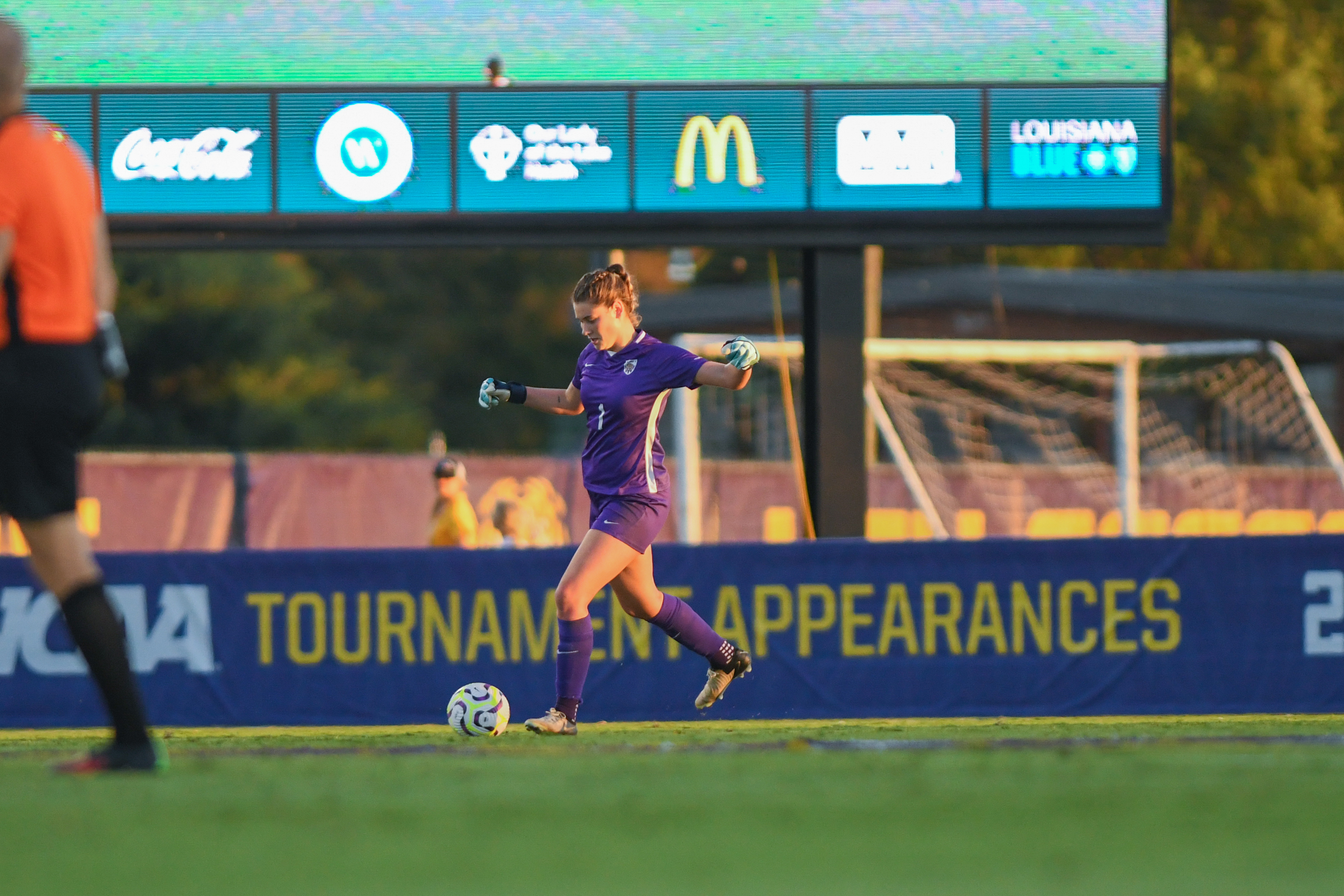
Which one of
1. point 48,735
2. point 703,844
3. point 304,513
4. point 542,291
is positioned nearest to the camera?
point 703,844

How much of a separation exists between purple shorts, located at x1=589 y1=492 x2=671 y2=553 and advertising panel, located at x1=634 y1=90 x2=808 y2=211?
3.40 metres

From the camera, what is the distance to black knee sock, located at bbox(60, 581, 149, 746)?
5469mm

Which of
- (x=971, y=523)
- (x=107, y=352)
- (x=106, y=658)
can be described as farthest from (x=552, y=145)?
(x=971, y=523)

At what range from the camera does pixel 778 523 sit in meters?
20.6

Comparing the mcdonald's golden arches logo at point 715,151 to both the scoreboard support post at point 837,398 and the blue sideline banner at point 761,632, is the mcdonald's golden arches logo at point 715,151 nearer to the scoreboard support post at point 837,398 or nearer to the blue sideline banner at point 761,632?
the scoreboard support post at point 837,398

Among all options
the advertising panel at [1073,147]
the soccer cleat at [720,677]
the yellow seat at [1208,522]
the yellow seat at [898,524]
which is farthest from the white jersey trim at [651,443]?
the yellow seat at [1208,522]

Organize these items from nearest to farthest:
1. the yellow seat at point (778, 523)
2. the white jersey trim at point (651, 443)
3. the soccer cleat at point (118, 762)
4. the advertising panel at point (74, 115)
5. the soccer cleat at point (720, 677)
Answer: the soccer cleat at point (118, 762) < the white jersey trim at point (651, 443) < the soccer cleat at point (720, 677) < the advertising panel at point (74, 115) < the yellow seat at point (778, 523)

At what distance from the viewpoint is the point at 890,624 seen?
10414 millimetres

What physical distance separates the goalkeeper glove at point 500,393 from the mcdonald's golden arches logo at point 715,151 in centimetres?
303

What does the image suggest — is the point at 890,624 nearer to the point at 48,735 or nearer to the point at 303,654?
the point at 303,654

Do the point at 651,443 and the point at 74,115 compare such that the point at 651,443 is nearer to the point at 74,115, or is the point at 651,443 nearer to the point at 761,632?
the point at 761,632

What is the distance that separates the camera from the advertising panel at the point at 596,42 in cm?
1114

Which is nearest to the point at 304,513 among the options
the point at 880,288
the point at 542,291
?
the point at 880,288

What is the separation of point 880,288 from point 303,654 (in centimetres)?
1954
